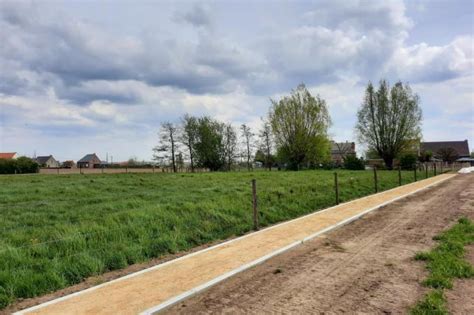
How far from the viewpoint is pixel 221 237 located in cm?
805

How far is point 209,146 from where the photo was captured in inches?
2318

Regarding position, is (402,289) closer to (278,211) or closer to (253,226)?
(253,226)

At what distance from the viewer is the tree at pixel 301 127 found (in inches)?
1853

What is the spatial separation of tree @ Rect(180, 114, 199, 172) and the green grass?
176ft

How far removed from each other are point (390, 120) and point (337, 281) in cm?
4903

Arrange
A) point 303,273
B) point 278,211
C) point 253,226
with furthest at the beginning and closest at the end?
point 278,211
point 253,226
point 303,273

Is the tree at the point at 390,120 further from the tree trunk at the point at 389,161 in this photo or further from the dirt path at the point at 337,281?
the dirt path at the point at 337,281

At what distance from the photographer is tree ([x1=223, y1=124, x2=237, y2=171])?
62.3 meters

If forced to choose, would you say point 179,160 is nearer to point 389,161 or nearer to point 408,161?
point 389,161

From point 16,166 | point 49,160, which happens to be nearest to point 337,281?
point 16,166

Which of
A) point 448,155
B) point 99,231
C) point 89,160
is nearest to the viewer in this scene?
point 99,231

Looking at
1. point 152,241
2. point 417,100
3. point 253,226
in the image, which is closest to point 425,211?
point 253,226

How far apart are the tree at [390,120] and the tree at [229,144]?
A: 23.6m

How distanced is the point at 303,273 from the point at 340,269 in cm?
61
